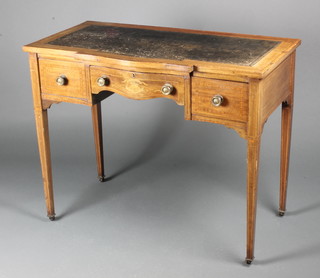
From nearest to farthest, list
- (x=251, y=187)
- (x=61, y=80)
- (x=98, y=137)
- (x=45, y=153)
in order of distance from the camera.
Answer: (x=251, y=187) < (x=61, y=80) < (x=45, y=153) < (x=98, y=137)

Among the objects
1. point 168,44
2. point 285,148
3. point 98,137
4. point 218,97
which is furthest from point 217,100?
point 98,137

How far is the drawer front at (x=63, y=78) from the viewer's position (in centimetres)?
406

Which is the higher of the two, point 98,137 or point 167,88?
point 167,88

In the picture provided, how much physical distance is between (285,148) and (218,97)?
2.70 feet

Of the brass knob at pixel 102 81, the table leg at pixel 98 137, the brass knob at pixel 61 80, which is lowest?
the table leg at pixel 98 137

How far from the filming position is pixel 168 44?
412 cm

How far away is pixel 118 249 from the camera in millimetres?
4176

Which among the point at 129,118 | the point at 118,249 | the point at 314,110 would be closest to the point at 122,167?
the point at 129,118

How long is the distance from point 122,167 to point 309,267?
62.6 inches

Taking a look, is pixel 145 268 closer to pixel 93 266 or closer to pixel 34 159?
pixel 93 266

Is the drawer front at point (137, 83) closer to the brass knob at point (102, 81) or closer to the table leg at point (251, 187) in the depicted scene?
the brass knob at point (102, 81)

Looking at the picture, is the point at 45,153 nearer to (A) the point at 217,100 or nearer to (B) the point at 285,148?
(A) the point at 217,100

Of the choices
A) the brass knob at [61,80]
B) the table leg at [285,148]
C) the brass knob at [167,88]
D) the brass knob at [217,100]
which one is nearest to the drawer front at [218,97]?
the brass knob at [217,100]

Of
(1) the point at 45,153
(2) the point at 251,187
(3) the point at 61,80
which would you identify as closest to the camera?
(2) the point at 251,187
